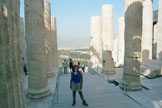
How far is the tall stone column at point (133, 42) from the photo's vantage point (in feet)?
24.5

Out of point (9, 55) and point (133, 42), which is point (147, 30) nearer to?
point (133, 42)

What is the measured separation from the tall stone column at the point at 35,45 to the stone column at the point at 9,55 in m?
3.62

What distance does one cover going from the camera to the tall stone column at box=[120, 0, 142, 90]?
24.5ft

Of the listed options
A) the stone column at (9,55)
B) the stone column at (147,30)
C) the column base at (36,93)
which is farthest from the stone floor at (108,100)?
the stone column at (147,30)

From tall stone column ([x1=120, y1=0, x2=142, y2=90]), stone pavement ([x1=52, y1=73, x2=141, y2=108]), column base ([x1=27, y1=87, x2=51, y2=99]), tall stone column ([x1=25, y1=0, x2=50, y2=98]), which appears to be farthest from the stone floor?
tall stone column ([x1=120, y1=0, x2=142, y2=90])

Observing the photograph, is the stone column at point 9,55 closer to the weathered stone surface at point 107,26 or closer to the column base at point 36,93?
the column base at point 36,93

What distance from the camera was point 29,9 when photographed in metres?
6.48

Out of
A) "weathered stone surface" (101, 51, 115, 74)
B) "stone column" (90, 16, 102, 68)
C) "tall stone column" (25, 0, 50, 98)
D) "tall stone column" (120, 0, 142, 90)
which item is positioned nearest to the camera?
"tall stone column" (25, 0, 50, 98)

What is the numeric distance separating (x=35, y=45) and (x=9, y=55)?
3894 mm

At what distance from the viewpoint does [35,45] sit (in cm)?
661

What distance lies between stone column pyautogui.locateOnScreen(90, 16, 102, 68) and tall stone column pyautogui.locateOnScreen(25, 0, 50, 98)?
37.6ft

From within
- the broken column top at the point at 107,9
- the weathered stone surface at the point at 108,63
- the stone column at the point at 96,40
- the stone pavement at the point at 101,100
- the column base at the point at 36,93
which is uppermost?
the broken column top at the point at 107,9

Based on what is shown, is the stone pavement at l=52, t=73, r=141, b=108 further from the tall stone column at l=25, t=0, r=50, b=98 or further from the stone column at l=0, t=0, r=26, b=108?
the stone column at l=0, t=0, r=26, b=108

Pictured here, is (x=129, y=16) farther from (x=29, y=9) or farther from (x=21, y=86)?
(x=21, y=86)
